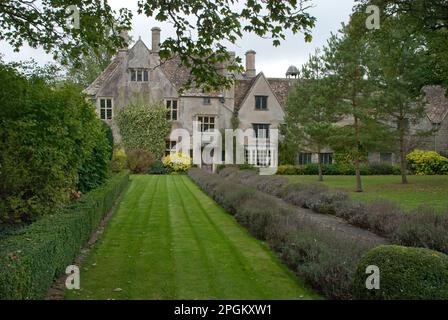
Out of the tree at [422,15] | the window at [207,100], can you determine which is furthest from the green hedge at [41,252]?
the window at [207,100]

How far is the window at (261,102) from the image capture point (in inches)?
1704

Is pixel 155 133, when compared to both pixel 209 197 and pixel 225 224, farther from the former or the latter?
pixel 225 224

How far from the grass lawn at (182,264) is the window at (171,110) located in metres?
27.1

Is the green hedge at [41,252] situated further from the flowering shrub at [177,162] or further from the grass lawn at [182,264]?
the flowering shrub at [177,162]

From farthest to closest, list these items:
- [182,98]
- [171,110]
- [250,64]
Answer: [250,64] → [182,98] → [171,110]

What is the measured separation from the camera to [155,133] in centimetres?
4003

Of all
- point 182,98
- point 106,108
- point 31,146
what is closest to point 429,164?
point 182,98

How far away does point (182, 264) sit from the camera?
859cm

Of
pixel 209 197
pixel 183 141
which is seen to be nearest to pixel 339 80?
pixel 209 197

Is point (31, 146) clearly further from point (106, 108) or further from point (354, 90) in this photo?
point (106, 108)

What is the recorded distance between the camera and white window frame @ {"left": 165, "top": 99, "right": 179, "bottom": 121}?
41375 mm

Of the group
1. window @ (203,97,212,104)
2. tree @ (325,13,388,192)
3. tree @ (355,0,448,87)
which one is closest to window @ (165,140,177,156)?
window @ (203,97,212,104)

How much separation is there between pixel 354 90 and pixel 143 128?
2088cm
